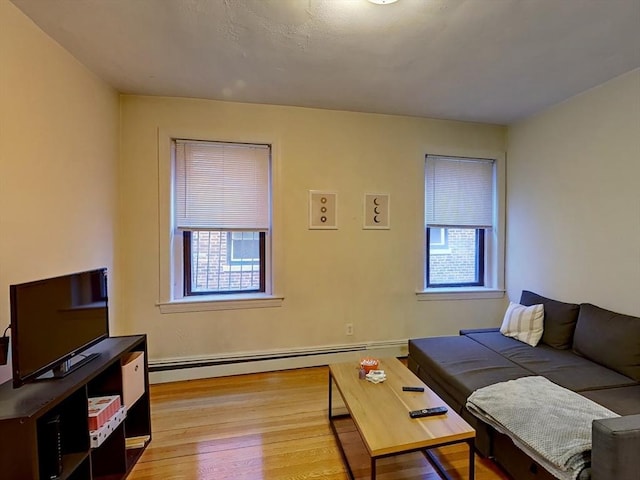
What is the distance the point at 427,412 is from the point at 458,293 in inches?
85.2

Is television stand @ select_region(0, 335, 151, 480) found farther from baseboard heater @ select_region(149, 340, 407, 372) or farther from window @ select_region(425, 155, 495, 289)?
window @ select_region(425, 155, 495, 289)

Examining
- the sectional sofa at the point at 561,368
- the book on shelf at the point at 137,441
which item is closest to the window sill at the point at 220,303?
the book on shelf at the point at 137,441

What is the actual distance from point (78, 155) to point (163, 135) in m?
0.79

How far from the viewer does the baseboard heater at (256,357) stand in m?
3.06

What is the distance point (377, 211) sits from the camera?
A: 11.5ft

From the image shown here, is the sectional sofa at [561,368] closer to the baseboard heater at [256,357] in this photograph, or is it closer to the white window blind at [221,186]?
the baseboard heater at [256,357]

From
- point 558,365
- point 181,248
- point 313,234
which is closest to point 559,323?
point 558,365

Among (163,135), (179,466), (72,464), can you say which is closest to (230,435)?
(179,466)

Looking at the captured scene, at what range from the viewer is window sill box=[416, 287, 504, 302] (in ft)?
11.9

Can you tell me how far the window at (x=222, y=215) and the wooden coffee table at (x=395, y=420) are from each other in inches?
58.4

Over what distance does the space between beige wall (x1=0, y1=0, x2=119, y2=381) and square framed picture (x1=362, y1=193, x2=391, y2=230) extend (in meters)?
2.34

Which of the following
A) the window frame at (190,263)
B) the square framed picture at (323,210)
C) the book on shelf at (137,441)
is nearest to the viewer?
the book on shelf at (137,441)

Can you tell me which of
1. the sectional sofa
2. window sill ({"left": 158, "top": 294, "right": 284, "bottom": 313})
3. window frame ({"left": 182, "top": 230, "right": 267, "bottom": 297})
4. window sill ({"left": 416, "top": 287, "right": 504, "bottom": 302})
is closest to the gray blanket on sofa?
the sectional sofa

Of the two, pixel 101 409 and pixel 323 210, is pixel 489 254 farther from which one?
pixel 101 409
